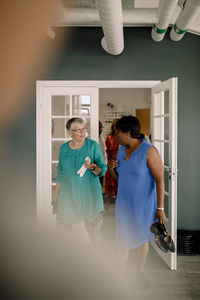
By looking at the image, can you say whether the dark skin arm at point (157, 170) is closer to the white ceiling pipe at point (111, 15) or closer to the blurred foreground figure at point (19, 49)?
the white ceiling pipe at point (111, 15)

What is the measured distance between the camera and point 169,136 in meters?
1.97

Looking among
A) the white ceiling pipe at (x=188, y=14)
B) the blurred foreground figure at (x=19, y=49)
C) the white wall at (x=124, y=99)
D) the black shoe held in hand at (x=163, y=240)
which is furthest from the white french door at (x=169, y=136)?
the white wall at (x=124, y=99)

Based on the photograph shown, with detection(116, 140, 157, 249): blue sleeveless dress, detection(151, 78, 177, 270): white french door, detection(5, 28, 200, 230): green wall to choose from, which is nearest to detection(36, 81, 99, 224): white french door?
detection(5, 28, 200, 230): green wall

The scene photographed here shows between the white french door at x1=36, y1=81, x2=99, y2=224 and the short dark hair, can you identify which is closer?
the short dark hair

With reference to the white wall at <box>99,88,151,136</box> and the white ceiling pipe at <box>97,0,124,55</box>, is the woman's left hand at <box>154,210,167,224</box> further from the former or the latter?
the white wall at <box>99,88,151,136</box>

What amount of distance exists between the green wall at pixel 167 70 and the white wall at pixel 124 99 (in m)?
2.87

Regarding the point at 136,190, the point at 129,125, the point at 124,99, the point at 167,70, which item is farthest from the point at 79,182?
the point at 124,99

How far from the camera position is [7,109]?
9.7 inches

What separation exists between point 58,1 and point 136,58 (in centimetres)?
233

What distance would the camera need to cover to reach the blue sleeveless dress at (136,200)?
146cm

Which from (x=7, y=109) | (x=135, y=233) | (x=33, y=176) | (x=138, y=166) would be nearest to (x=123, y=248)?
(x=135, y=233)

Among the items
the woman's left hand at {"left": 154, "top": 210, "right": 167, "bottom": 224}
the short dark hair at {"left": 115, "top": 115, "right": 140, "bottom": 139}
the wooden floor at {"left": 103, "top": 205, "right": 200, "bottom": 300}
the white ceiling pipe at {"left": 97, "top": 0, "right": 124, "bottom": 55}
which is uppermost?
the white ceiling pipe at {"left": 97, "top": 0, "right": 124, "bottom": 55}

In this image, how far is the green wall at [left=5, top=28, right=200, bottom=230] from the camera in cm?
243

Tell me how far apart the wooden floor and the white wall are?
3.31 meters
